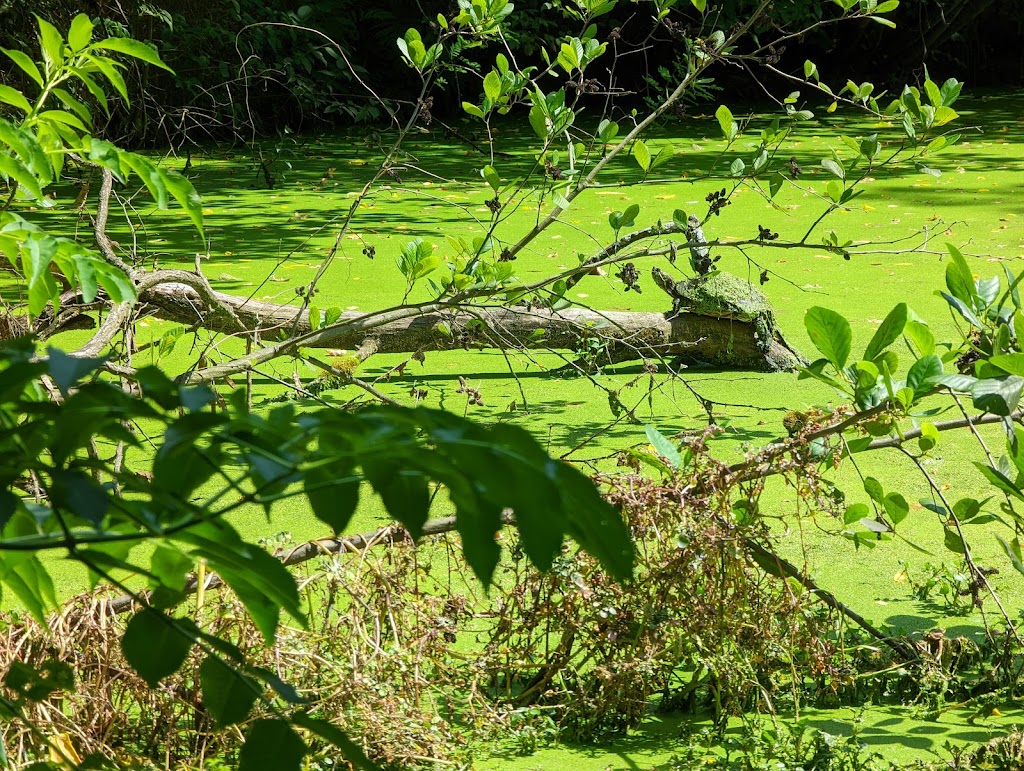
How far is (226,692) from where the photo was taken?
0.79 m

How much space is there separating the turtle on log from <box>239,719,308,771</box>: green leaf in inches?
165

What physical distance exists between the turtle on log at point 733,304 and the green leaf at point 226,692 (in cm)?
409

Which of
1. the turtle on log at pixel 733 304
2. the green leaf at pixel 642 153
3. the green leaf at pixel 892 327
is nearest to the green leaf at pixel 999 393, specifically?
the green leaf at pixel 892 327

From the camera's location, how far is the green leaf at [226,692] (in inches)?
30.0

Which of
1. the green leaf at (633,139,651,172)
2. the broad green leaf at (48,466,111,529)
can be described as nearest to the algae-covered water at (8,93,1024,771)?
the green leaf at (633,139,651,172)

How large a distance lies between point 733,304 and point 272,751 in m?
4.33

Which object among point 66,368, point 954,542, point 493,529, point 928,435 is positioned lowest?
point 954,542

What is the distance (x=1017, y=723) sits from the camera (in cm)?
225

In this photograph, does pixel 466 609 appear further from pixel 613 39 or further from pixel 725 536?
pixel 613 39

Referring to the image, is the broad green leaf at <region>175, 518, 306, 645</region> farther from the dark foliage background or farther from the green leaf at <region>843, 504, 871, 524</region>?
the dark foliage background

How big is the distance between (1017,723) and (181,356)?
149 inches

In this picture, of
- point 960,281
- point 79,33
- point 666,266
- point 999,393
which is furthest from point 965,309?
point 666,266

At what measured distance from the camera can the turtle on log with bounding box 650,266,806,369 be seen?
483 cm

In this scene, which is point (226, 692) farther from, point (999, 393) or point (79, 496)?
point (999, 393)
